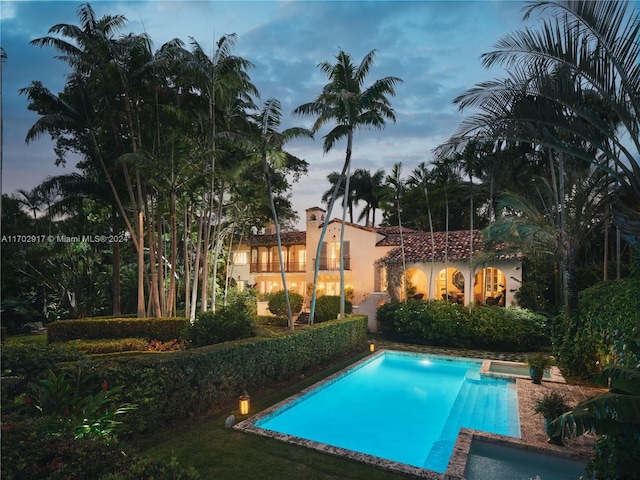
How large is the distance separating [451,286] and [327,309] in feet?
34.5

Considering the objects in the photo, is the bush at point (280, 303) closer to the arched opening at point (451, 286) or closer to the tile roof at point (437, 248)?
the tile roof at point (437, 248)

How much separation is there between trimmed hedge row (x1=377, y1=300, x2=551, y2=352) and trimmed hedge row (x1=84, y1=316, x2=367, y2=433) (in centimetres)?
644

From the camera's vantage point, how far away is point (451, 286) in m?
25.9

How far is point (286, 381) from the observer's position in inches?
425

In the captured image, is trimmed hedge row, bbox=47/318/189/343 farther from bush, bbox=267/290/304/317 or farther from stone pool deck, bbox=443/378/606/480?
stone pool deck, bbox=443/378/606/480

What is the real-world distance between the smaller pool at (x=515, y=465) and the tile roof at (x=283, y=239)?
68.0 ft

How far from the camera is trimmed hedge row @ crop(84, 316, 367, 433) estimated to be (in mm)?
6586

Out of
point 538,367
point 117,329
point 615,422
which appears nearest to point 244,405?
point 615,422

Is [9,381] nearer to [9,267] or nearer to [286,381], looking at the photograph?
[286,381]

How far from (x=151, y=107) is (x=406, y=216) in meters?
→ 23.2

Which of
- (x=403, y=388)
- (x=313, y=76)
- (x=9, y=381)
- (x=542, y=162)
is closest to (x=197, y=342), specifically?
(x=9, y=381)

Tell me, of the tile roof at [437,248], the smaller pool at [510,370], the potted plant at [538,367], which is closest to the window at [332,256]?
the tile roof at [437,248]

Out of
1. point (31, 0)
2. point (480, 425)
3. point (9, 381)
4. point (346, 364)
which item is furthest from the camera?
point (346, 364)

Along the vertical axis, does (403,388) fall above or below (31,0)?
below
